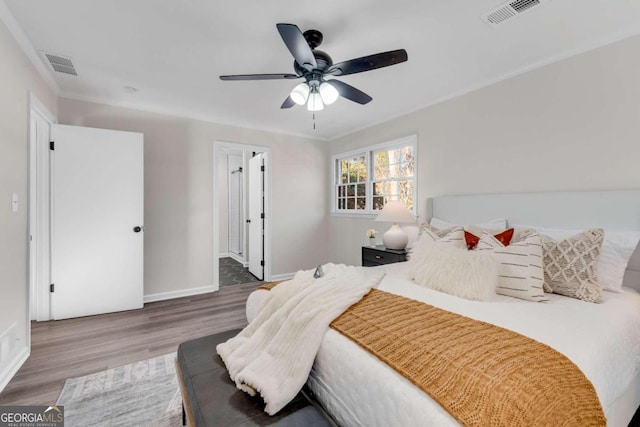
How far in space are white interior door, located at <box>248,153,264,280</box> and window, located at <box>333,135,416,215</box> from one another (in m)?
1.30

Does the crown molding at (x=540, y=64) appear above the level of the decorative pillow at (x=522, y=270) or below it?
above

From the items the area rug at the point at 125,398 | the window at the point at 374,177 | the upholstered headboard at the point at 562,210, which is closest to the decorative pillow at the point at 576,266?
the upholstered headboard at the point at 562,210

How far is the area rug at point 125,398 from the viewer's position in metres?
1.61

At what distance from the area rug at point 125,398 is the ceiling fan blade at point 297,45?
7.50 ft

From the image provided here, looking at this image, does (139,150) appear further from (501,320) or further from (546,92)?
(546,92)

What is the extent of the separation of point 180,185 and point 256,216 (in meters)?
1.41

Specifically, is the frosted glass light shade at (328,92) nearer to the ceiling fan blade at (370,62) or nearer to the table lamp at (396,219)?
the ceiling fan blade at (370,62)

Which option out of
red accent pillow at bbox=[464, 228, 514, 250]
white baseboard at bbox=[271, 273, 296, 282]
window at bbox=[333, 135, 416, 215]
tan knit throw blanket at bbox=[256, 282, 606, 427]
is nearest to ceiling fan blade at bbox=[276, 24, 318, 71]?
tan knit throw blanket at bbox=[256, 282, 606, 427]

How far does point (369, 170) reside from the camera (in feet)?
14.3

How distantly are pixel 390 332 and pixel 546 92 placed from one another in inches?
103

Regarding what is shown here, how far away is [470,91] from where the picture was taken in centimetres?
299

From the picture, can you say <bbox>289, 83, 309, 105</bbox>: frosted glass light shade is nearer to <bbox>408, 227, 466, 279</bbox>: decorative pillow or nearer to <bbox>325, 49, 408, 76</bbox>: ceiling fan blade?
<bbox>325, 49, 408, 76</bbox>: ceiling fan blade

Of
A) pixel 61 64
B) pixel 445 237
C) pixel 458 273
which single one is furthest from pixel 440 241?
pixel 61 64

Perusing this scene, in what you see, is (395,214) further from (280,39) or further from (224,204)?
(224,204)
